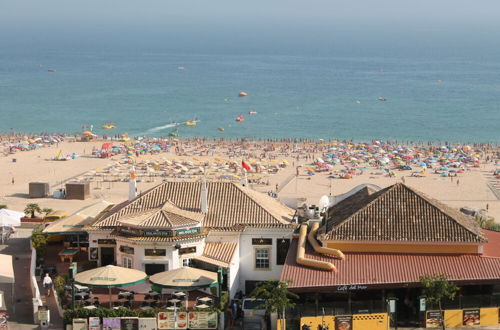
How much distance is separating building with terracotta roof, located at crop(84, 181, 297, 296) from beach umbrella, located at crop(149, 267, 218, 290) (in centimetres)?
127

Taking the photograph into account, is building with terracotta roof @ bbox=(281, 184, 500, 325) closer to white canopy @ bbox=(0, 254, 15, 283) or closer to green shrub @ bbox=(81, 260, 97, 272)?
green shrub @ bbox=(81, 260, 97, 272)

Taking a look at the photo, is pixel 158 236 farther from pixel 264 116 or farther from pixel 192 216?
pixel 264 116

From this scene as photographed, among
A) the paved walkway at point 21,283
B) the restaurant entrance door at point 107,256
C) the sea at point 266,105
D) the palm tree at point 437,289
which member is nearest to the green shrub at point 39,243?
the paved walkway at point 21,283

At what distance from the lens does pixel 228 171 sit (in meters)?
73.2

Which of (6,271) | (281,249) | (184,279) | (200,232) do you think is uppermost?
(200,232)

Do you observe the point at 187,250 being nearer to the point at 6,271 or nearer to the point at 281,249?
the point at 281,249

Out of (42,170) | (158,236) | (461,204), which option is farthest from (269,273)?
(42,170)

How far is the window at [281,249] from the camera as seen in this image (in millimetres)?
34656

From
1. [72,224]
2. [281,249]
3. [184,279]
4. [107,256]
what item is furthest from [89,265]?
[281,249]

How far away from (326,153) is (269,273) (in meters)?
51.3

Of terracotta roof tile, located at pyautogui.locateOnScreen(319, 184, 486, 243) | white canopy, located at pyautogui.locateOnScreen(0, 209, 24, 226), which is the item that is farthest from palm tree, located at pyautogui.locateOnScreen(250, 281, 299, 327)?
white canopy, located at pyautogui.locateOnScreen(0, 209, 24, 226)

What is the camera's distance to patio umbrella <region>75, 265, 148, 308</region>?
1189 inches

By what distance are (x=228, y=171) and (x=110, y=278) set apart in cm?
4304

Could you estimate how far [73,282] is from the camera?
29.8 m
